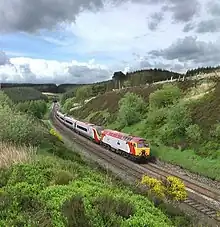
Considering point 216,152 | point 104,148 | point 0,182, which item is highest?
point 0,182

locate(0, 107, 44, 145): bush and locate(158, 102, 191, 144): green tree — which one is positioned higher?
locate(0, 107, 44, 145): bush

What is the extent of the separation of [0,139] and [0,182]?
804 centimetres

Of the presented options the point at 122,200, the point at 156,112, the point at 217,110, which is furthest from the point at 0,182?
the point at 156,112

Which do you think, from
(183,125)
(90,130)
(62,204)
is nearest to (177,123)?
(183,125)

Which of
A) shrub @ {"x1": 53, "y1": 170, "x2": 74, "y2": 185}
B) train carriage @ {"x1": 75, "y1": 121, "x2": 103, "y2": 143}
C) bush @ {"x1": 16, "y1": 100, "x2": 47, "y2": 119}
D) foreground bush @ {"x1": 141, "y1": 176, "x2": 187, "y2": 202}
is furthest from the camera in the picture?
bush @ {"x1": 16, "y1": 100, "x2": 47, "y2": 119}

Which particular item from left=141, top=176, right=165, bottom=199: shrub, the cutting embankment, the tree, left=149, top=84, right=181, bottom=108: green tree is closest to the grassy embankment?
Result: left=141, top=176, right=165, bottom=199: shrub

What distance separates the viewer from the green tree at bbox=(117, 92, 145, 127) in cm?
5469

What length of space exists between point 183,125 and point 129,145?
6613 mm

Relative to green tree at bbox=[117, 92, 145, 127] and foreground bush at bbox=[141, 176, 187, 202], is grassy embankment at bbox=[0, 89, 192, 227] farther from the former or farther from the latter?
green tree at bbox=[117, 92, 145, 127]

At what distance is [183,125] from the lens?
125 ft

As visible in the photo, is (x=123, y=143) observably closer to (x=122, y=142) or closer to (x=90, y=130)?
(x=122, y=142)

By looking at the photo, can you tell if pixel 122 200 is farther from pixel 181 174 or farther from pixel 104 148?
pixel 104 148

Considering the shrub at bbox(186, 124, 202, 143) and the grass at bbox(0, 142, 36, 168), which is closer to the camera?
the grass at bbox(0, 142, 36, 168)

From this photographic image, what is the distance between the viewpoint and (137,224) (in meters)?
9.05
